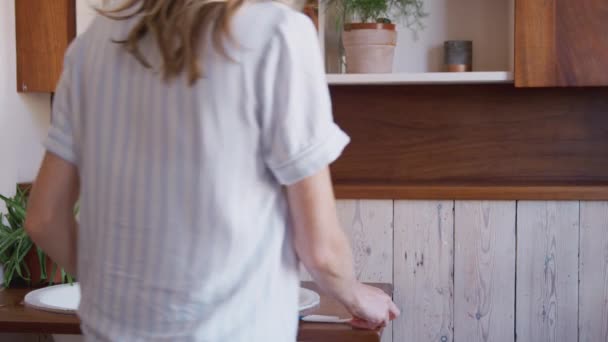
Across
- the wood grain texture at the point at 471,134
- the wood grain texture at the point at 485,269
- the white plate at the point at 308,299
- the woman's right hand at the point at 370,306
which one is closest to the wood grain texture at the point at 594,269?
the wood grain texture at the point at 485,269

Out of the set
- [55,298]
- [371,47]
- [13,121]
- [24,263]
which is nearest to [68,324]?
[55,298]

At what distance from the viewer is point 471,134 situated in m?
2.67

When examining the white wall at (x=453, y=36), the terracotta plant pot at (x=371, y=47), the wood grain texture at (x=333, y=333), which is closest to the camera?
the wood grain texture at (x=333, y=333)

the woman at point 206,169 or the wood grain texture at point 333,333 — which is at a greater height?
the woman at point 206,169

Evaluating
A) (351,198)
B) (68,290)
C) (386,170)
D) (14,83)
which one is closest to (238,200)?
(68,290)

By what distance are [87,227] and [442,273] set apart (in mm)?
1499

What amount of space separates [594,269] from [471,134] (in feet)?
2.02

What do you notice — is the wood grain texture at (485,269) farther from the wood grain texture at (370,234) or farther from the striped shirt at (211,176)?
the striped shirt at (211,176)

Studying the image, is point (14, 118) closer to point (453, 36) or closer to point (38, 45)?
point (38, 45)

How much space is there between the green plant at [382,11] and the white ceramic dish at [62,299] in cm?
109

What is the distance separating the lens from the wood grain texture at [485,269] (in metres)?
2.27

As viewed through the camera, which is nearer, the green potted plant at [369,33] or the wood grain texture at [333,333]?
the wood grain texture at [333,333]

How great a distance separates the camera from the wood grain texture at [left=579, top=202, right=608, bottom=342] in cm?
224

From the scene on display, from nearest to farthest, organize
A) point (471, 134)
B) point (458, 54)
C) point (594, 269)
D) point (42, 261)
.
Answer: point (42, 261)
point (594, 269)
point (458, 54)
point (471, 134)
